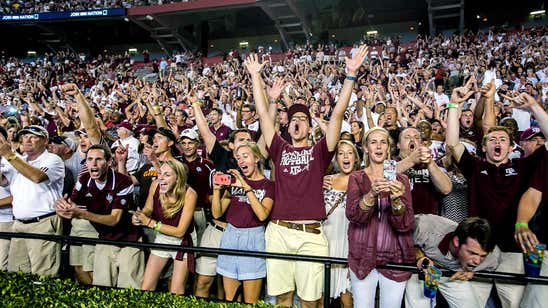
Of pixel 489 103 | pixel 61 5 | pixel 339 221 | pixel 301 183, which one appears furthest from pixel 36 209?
pixel 61 5

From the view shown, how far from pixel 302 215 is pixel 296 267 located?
416 mm

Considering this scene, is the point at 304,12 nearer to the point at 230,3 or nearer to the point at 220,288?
the point at 230,3

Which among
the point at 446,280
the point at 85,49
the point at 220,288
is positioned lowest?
the point at 220,288

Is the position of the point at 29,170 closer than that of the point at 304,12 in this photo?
Yes

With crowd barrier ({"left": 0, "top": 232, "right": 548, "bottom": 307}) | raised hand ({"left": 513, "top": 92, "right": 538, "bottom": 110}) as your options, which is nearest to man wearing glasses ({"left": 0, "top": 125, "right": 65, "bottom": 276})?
crowd barrier ({"left": 0, "top": 232, "right": 548, "bottom": 307})

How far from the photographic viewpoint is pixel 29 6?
30688mm

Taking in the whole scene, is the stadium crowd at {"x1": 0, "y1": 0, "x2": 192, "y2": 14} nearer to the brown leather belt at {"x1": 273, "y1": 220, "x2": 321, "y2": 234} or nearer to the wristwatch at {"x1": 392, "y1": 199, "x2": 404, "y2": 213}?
the brown leather belt at {"x1": 273, "y1": 220, "x2": 321, "y2": 234}

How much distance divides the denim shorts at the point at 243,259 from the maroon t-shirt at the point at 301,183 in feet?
0.82

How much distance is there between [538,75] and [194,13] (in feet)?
72.0

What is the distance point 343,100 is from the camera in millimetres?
3328

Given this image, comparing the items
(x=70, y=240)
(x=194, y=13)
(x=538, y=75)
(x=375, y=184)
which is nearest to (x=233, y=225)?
(x=70, y=240)

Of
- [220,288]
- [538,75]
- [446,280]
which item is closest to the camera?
[446,280]

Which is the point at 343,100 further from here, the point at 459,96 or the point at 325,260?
the point at 325,260

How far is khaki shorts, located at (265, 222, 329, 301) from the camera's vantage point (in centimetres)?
327
